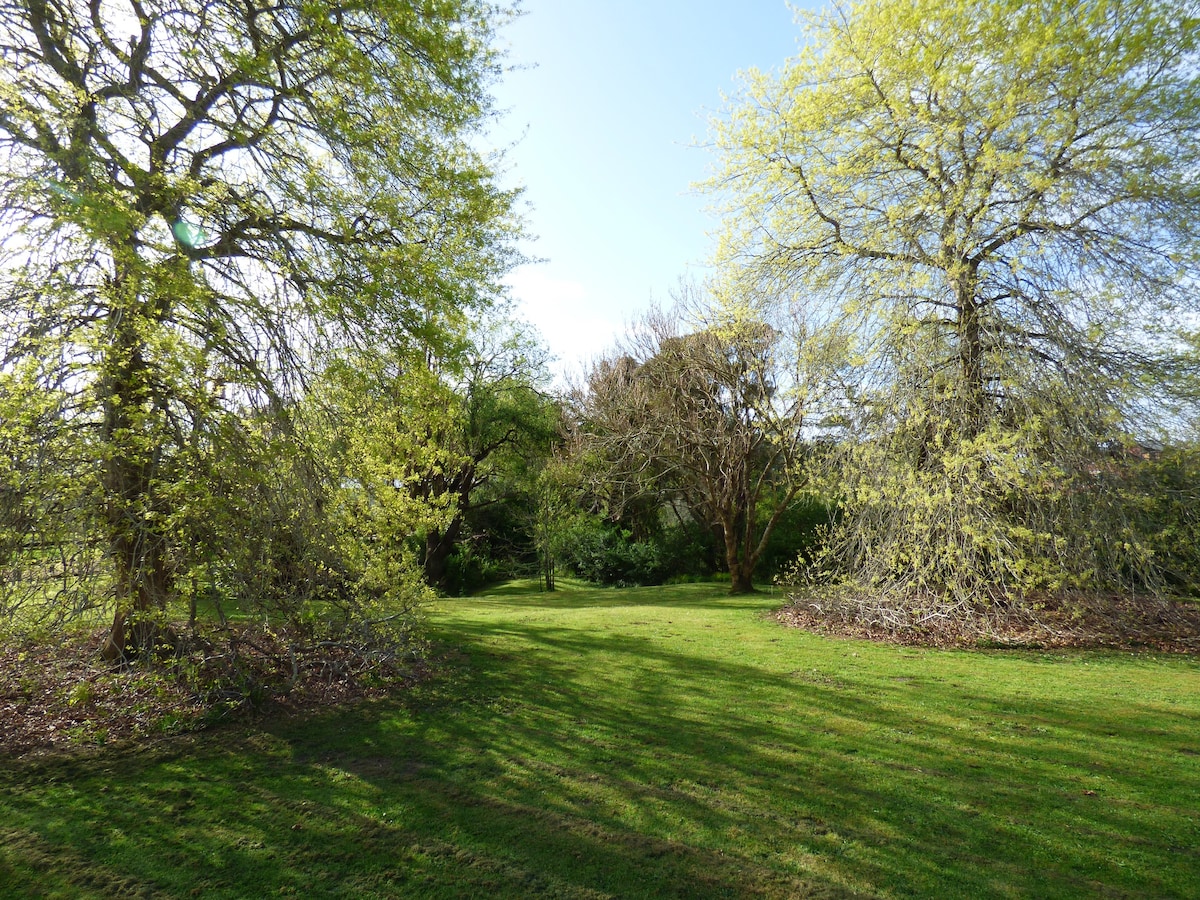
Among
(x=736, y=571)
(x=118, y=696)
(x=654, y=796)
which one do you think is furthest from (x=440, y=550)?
(x=654, y=796)

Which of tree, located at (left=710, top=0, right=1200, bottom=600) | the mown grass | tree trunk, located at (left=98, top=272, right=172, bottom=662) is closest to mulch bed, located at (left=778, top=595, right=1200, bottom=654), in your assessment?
tree, located at (left=710, top=0, right=1200, bottom=600)

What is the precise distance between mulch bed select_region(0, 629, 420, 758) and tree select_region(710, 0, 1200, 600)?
8.11m

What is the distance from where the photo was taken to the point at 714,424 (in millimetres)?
→ 16594

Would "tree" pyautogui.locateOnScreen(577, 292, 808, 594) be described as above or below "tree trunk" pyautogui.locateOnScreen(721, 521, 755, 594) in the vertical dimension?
above

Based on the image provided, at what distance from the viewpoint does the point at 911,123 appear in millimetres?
9195

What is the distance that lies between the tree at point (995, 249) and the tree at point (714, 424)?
13.4 ft

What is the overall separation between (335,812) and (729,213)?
1069cm

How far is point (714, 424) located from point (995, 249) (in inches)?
320

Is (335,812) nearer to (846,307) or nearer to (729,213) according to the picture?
(846,307)

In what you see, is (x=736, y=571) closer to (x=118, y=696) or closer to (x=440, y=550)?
(x=440, y=550)

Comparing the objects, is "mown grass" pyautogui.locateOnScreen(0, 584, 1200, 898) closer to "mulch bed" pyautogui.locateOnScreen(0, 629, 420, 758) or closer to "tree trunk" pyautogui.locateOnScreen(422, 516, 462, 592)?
"mulch bed" pyautogui.locateOnScreen(0, 629, 420, 758)

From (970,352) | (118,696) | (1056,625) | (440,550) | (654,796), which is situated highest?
(970,352)

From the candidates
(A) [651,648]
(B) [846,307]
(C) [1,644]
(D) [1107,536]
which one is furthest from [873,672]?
Answer: (C) [1,644]

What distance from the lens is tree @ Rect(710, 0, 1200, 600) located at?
793 cm
